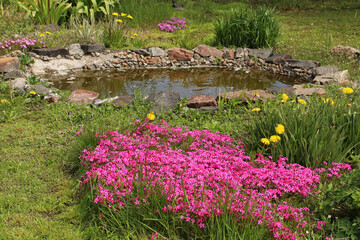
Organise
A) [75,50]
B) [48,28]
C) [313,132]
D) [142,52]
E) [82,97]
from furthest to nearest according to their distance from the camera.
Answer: [48,28], [142,52], [75,50], [82,97], [313,132]

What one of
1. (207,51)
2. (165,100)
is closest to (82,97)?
(165,100)

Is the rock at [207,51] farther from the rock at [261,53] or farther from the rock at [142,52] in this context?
the rock at [142,52]

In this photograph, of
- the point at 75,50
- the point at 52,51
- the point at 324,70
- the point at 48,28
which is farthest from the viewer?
the point at 48,28

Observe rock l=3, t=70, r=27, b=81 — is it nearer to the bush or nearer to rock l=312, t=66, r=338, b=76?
the bush

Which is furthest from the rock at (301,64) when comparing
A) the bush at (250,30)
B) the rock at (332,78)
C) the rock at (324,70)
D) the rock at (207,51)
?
the rock at (207,51)

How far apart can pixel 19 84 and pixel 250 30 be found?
19.4ft

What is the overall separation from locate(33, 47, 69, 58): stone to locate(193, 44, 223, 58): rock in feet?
10.9

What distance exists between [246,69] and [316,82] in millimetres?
2208

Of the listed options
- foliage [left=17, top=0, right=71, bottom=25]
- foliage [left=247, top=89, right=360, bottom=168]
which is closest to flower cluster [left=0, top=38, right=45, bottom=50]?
foliage [left=17, top=0, right=71, bottom=25]

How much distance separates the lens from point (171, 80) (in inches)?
320

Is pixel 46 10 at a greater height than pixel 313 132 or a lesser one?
greater

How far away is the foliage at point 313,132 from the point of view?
3.72 meters

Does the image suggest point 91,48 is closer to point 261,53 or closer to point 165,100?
point 165,100

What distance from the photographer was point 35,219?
10.7 ft
